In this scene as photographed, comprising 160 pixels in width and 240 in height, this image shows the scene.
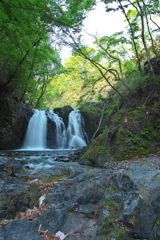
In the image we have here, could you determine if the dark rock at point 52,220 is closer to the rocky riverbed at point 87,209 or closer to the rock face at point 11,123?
the rocky riverbed at point 87,209

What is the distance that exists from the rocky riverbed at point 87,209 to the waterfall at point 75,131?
11.9 m

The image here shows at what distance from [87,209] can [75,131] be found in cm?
1386

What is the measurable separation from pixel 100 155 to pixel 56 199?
3.96m

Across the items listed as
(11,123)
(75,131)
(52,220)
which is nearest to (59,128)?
(75,131)

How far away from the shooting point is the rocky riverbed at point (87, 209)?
2.00 metres

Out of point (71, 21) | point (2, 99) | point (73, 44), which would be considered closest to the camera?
point (71, 21)

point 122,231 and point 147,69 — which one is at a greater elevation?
point 147,69

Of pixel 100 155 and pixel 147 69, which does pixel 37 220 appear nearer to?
pixel 100 155

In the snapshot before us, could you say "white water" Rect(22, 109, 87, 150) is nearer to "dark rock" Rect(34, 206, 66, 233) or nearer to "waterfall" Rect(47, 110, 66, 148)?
"waterfall" Rect(47, 110, 66, 148)

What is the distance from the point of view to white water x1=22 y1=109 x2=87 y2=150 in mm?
14109

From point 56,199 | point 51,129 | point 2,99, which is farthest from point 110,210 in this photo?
point 51,129

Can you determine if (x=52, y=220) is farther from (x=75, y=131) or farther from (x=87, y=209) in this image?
(x=75, y=131)

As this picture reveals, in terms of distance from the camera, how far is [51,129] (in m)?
15.5

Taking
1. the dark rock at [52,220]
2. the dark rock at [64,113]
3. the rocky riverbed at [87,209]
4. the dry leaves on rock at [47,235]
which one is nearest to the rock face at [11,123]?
the dark rock at [64,113]
